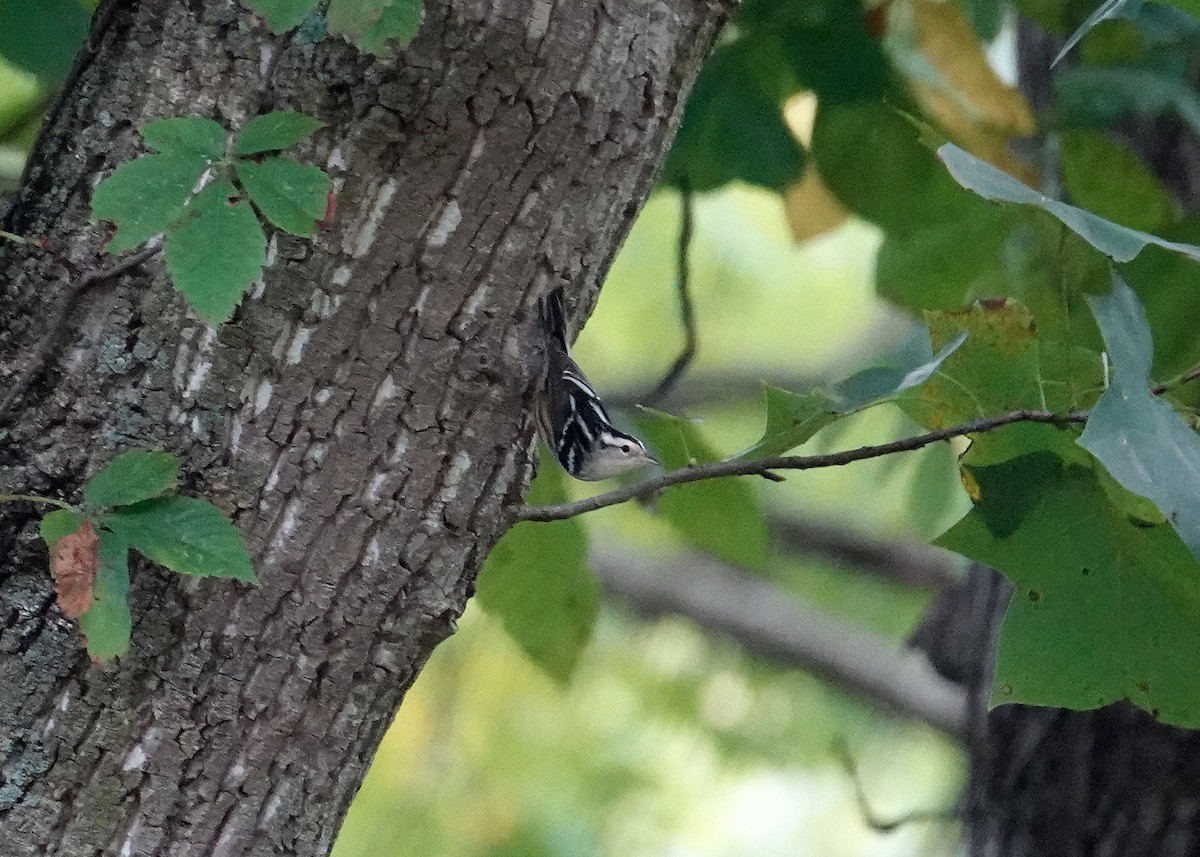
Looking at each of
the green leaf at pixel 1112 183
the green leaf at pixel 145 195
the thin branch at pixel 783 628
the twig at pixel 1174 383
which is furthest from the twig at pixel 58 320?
the thin branch at pixel 783 628

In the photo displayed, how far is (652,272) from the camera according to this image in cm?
372

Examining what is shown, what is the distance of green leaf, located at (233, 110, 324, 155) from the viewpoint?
764mm

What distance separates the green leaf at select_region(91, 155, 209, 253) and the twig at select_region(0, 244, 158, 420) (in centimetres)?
11

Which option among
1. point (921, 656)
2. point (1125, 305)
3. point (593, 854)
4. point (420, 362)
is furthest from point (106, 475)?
point (593, 854)

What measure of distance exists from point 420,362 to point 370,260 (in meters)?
0.08

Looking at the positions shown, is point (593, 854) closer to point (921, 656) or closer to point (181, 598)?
point (921, 656)

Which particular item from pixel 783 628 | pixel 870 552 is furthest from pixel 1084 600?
pixel 870 552

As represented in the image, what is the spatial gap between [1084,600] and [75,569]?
70 cm

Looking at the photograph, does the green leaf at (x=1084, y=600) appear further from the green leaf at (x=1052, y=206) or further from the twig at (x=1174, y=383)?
the green leaf at (x=1052, y=206)

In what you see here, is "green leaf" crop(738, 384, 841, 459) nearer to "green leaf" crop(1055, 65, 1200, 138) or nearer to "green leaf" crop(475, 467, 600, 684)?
"green leaf" crop(475, 467, 600, 684)

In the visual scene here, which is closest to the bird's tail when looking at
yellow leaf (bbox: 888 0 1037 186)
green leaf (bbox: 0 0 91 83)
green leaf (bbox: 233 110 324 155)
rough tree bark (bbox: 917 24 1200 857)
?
green leaf (bbox: 233 110 324 155)

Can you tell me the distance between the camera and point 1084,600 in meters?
0.94

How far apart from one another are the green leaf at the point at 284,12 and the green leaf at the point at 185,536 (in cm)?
29

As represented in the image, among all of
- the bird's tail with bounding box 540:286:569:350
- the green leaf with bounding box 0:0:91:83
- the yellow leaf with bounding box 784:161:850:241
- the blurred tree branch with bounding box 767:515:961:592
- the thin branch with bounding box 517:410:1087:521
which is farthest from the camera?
the blurred tree branch with bounding box 767:515:961:592
